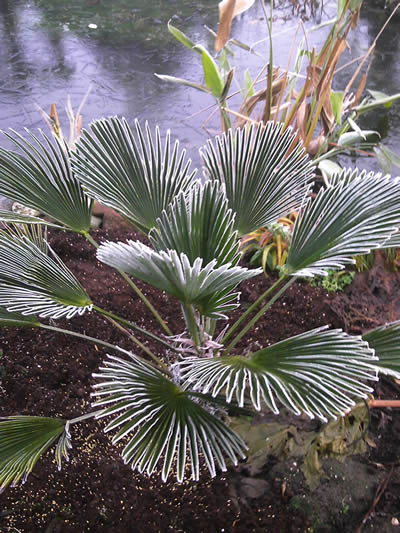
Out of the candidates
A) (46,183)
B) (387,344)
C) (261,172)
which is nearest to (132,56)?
(46,183)

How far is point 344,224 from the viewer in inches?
44.6

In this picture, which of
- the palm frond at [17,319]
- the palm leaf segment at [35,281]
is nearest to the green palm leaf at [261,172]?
the palm leaf segment at [35,281]

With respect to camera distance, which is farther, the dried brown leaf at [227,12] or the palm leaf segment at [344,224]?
the dried brown leaf at [227,12]

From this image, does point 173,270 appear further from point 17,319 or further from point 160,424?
point 17,319

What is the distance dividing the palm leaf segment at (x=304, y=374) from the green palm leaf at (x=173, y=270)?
17cm

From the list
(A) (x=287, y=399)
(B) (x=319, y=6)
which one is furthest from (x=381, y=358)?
(B) (x=319, y=6)

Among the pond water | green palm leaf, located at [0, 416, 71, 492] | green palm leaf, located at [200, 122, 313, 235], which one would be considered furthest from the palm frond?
Result: the pond water

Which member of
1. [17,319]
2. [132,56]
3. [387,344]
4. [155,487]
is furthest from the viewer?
[132,56]

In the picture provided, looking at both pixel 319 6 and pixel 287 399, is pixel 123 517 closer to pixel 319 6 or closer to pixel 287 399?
pixel 287 399

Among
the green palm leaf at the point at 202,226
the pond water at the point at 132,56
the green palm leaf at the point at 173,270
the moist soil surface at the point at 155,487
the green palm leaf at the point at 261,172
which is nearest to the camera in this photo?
the green palm leaf at the point at 173,270

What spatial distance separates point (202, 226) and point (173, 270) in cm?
18

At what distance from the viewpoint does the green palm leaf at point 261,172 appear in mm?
1287

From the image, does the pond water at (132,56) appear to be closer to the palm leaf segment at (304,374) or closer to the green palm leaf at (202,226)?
the green palm leaf at (202,226)

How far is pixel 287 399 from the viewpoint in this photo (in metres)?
0.91
